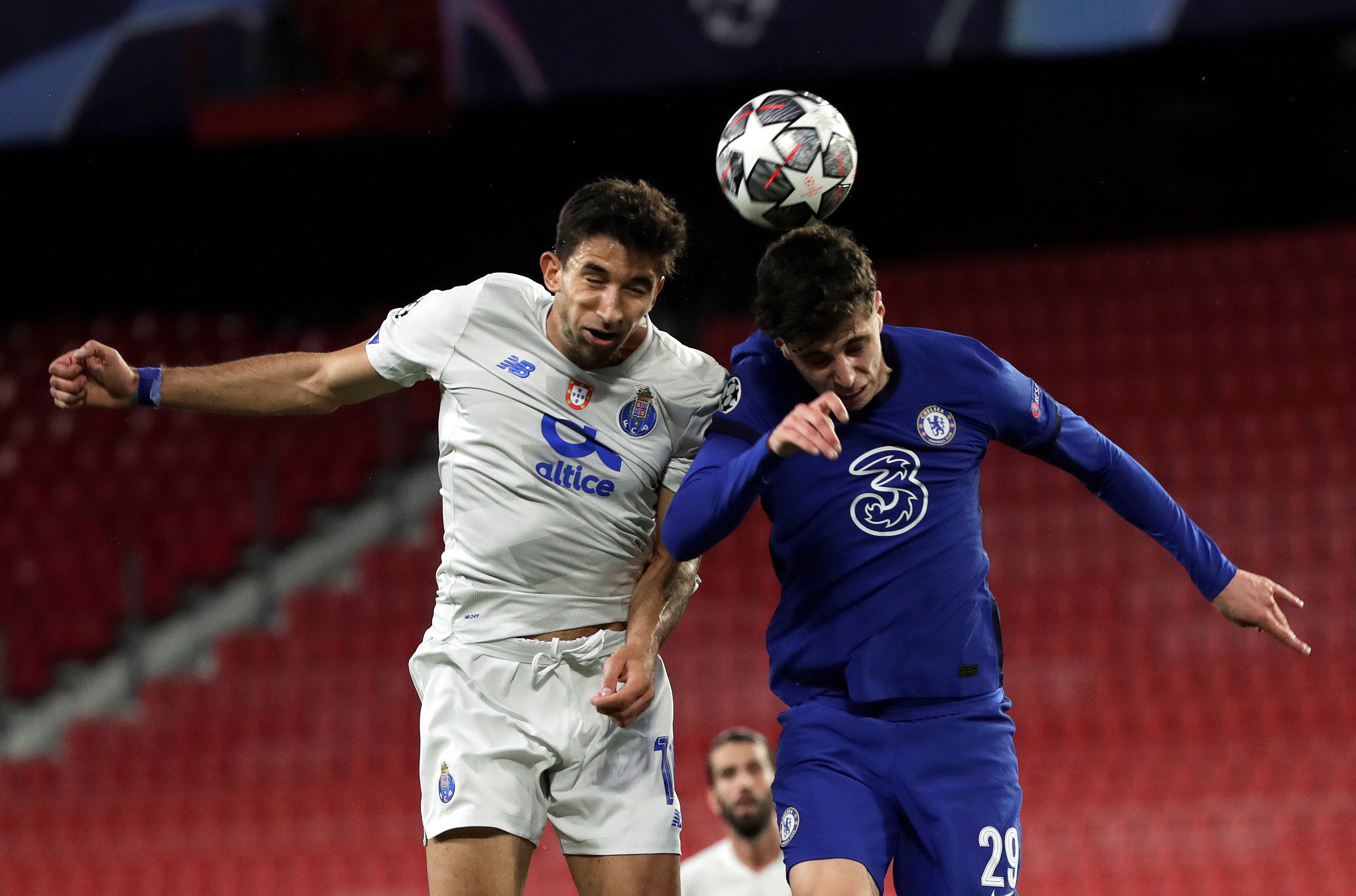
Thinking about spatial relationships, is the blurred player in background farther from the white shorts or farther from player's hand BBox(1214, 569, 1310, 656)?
player's hand BBox(1214, 569, 1310, 656)

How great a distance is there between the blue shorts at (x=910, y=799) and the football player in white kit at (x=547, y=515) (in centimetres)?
39

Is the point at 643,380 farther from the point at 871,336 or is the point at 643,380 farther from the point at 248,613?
the point at 248,613

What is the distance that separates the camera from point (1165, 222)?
1323 centimetres

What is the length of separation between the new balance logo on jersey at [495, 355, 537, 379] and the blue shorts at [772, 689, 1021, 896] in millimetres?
1058

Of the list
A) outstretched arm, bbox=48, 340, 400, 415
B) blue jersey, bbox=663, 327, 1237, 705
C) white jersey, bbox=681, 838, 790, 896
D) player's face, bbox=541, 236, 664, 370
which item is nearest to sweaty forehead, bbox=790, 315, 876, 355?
blue jersey, bbox=663, 327, 1237, 705

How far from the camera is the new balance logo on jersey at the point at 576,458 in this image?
143 inches

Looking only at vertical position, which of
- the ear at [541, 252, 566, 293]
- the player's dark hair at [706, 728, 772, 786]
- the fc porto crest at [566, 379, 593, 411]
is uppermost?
the ear at [541, 252, 566, 293]

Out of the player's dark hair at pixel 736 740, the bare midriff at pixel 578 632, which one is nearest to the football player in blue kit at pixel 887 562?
the bare midriff at pixel 578 632

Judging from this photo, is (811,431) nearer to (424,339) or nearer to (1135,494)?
(1135,494)

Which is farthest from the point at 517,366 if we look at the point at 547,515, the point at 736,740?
the point at 736,740

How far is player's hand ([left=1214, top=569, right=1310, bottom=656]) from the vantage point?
11.6 ft

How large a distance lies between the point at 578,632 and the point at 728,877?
2.47 meters

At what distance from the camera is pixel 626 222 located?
347cm

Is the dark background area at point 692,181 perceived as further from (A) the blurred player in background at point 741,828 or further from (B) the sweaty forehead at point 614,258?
(B) the sweaty forehead at point 614,258
